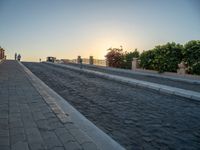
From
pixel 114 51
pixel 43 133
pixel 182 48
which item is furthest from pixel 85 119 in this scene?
pixel 114 51

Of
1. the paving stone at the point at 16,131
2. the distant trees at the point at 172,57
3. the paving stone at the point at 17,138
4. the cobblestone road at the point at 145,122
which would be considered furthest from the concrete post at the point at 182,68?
the paving stone at the point at 17,138

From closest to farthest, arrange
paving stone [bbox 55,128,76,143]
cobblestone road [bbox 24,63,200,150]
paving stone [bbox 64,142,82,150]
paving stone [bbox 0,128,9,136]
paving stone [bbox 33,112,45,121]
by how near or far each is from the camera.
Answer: paving stone [bbox 64,142,82,150]
paving stone [bbox 55,128,76,143]
paving stone [bbox 0,128,9,136]
cobblestone road [bbox 24,63,200,150]
paving stone [bbox 33,112,45,121]

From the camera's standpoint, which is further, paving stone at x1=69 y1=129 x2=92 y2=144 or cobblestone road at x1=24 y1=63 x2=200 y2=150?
cobblestone road at x1=24 y1=63 x2=200 y2=150

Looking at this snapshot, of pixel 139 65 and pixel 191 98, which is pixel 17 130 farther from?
pixel 139 65

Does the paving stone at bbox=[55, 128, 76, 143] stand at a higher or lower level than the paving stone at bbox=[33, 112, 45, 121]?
lower

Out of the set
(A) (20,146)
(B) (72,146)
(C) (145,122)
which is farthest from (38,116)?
(C) (145,122)

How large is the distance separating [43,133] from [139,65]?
27905mm

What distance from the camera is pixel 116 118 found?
7.04 meters

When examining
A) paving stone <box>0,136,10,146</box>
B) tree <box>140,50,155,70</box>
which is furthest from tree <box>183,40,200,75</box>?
paving stone <box>0,136,10,146</box>

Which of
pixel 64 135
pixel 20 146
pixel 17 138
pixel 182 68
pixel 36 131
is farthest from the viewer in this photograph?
pixel 182 68

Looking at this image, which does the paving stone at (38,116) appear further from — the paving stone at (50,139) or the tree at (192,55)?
the tree at (192,55)

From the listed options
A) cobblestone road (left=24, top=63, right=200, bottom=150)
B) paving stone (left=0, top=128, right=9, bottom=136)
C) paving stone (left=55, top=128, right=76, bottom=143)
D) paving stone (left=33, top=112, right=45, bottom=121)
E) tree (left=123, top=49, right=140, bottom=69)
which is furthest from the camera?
tree (left=123, top=49, right=140, bottom=69)

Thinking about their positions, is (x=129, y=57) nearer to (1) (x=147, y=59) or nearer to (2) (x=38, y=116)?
(1) (x=147, y=59)

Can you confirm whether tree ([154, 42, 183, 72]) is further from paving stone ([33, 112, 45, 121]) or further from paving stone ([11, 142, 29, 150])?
paving stone ([11, 142, 29, 150])
